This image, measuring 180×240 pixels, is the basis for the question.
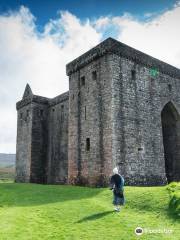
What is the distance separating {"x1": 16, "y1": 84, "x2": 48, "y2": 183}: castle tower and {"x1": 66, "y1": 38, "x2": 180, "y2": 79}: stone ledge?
980 centimetres

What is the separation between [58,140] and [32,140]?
302 cm

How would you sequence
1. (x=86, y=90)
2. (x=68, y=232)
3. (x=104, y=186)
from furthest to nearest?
(x=86, y=90)
(x=104, y=186)
(x=68, y=232)

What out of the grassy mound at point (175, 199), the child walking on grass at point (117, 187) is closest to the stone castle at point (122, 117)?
the grassy mound at point (175, 199)

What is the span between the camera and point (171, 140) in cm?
2812

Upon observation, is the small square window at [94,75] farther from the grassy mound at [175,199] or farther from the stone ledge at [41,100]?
the grassy mound at [175,199]

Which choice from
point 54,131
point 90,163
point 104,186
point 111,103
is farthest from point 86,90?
point 54,131

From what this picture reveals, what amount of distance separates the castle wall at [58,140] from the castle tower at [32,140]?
0.79 meters

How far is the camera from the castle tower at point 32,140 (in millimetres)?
33531

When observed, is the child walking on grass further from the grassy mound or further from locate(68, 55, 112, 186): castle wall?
locate(68, 55, 112, 186): castle wall

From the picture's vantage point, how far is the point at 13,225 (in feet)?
36.6

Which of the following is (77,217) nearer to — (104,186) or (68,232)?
(68,232)

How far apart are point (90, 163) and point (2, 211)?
30.7 feet

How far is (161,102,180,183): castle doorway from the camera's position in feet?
89.2

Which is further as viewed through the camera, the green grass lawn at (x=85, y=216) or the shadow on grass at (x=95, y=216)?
the shadow on grass at (x=95, y=216)
